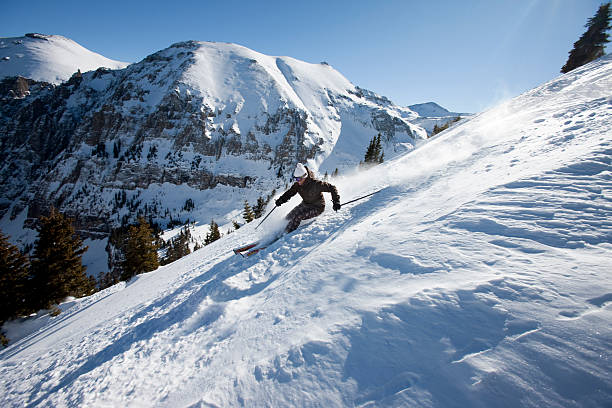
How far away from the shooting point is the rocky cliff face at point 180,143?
150 m

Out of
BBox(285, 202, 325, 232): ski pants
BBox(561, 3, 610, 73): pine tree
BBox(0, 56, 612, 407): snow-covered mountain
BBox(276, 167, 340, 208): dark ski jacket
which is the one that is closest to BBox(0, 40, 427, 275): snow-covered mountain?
BBox(561, 3, 610, 73): pine tree

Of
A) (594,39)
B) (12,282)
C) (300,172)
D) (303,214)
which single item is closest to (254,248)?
(303,214)

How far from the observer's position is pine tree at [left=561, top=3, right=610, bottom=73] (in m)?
22.9

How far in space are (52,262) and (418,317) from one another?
1046 inches

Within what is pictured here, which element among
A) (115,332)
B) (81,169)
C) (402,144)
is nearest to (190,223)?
(81,169)

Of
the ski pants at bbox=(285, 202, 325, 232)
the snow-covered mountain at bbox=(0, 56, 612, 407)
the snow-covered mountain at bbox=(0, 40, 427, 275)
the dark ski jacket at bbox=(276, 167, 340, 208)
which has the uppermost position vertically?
the snow-covered mountain at bbox=(0, 40, 427, 275)

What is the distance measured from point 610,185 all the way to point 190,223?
141491 mm

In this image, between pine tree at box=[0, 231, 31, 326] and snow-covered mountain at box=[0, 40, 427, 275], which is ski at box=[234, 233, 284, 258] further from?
snow-covered mountain at box=[0, 40, 427, 275]

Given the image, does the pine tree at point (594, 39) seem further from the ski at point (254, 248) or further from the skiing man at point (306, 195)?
the ski at point (254, 248)

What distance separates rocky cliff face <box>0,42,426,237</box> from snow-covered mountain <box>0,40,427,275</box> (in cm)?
74

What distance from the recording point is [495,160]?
5.99 metres

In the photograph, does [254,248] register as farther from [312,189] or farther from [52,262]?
[52,262]

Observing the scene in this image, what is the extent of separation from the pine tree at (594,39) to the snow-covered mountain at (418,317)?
1274 inches

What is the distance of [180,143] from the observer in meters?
161
